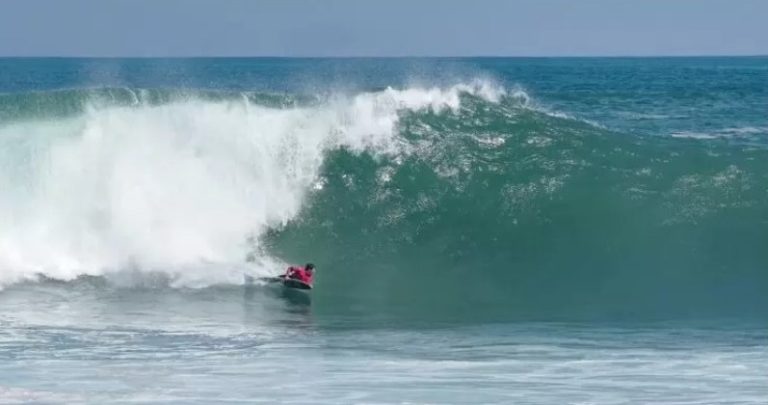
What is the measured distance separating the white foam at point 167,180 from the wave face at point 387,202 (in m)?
0.03

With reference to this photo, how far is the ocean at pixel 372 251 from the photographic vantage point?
496 inches

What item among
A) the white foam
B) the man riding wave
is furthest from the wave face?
the man riding wave

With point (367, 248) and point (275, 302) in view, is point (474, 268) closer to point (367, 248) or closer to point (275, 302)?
point (367, 248)

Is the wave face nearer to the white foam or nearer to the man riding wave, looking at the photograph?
the white foam

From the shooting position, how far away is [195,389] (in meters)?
11.9

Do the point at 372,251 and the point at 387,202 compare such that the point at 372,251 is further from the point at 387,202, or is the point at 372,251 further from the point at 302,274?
the point at 302,274

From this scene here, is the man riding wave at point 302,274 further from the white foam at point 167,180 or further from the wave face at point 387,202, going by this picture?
the white foam at point 167,180

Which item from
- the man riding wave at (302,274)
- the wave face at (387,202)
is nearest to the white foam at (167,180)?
the wave face at (387,202)

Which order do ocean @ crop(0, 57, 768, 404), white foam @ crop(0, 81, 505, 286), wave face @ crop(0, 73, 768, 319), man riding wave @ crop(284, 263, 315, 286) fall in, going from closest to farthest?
ocean @ crop(0, 57, 768, 404)
man riding wave @ crop(284, 263, 315, 286)
wave face @ crop(0, 73, 768, 319)
white foam @ crop(0, 81, 505, 286)

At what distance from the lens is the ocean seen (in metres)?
12.6

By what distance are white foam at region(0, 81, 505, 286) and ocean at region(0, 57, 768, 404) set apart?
36 mm

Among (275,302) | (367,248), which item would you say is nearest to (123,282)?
(275,302)

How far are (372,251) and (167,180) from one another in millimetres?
3159

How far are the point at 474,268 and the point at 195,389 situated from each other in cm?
753
